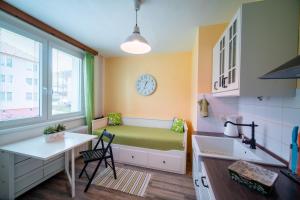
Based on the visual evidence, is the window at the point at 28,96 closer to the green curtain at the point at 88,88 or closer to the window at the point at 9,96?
the window at the point at 9,96

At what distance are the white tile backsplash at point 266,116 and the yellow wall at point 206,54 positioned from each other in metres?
0.19

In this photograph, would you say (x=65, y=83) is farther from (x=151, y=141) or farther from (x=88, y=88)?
(x=151, y=141)

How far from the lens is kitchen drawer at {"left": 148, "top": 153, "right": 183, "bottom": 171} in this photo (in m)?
2.14

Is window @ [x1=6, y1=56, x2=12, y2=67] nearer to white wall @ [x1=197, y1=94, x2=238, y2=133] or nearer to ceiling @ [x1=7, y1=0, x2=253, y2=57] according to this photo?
ceiling @ [x1=7, y1=0, x2=253, y2=57]

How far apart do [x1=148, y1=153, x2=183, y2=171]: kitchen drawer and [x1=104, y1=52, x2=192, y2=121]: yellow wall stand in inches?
40.6

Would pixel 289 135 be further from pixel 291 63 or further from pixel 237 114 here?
pixel 237 114

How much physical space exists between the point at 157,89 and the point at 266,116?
2127 mm

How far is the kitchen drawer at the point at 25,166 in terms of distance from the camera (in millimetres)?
1553

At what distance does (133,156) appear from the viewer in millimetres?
2361

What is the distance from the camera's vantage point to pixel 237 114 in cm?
181

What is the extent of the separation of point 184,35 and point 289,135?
72.8 inches

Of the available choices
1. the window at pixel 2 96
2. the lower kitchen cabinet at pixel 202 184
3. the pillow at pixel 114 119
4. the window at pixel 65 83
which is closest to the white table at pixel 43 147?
the window at pixel 2 96

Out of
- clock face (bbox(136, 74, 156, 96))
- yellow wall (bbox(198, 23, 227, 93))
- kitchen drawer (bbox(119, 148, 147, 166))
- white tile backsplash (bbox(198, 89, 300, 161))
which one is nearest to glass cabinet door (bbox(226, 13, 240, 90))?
white tile backsplash (bbox(198, 89, 300, 161))

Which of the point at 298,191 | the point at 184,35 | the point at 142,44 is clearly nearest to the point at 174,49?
the point at 184,35
